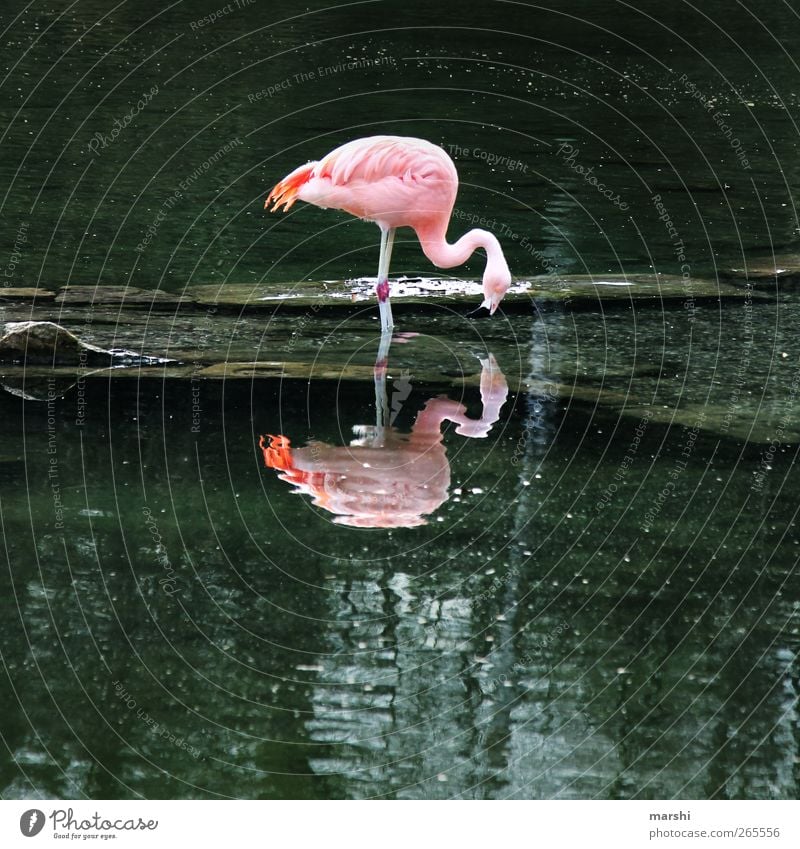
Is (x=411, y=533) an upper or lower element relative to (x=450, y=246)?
lower

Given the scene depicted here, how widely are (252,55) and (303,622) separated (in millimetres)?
12367

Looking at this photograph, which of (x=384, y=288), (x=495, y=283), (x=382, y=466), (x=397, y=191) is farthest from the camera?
(x=384, y=288)

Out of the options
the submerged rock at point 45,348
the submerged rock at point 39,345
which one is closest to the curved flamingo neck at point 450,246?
the submerged rock at point 45,348

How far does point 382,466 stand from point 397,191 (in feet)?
7.12

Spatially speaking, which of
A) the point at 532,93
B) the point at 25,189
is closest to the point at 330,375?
the point at 25,189

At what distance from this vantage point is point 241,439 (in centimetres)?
590

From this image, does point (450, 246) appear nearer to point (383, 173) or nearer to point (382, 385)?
point (383, 173)

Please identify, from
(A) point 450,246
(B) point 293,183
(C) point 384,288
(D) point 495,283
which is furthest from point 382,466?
(B) point 293,183

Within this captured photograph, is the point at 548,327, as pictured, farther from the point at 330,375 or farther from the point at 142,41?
the point at 142,41

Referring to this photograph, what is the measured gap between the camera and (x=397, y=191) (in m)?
7.33

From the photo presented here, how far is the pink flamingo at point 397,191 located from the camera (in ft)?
24.0

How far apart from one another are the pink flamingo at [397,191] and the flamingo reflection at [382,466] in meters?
1.17

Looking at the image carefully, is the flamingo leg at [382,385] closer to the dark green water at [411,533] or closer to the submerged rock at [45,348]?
the dark green water at [411,533]

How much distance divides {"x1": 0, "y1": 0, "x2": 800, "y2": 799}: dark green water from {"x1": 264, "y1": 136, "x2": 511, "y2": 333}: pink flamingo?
414mm
